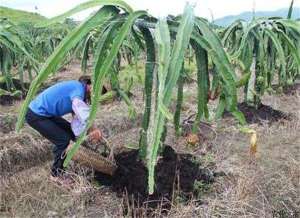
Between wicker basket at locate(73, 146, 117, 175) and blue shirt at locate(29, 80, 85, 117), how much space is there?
0.49 metres

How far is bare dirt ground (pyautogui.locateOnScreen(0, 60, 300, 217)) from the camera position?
3.93 m

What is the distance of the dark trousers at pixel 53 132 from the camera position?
15.3 ft

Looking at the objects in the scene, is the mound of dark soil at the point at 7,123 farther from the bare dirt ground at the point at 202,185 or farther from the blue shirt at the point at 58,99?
the blue shirt at the point at 58,99

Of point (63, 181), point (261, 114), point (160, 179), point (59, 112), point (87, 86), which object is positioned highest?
point (87, 86)

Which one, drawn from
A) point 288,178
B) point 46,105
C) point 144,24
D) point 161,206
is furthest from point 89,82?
point 288,178

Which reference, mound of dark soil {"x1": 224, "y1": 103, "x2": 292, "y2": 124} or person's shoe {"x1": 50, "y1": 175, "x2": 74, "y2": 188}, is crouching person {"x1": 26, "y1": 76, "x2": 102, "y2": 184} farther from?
mound of dark soil {"x1": 224, "y1": 103, "x2": 292, "y2": 124}

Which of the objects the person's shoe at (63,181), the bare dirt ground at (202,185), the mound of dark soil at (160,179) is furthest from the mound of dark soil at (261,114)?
the person's shoe at (63,181)

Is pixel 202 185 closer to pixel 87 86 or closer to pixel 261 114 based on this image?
pixel 87 86

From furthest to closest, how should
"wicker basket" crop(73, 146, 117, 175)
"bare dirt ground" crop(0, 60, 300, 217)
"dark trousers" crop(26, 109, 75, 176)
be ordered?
"dark trousers" crop(26, 109, 75, 176), "wicker basket" crop(73, 146, 117, 175), "bare dirt ground" crop(0, 60, 300, 217)

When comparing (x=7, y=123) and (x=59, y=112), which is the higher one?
(x=59, y=112)

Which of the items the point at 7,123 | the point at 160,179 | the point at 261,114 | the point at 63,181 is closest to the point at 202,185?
the point at 160,179

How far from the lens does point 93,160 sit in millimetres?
4207

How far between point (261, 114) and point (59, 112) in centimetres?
308

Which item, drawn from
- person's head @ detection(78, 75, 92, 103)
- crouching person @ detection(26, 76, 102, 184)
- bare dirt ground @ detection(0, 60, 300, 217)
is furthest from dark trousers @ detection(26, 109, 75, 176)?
person's head @ detection(78, 75, 92, 103)
